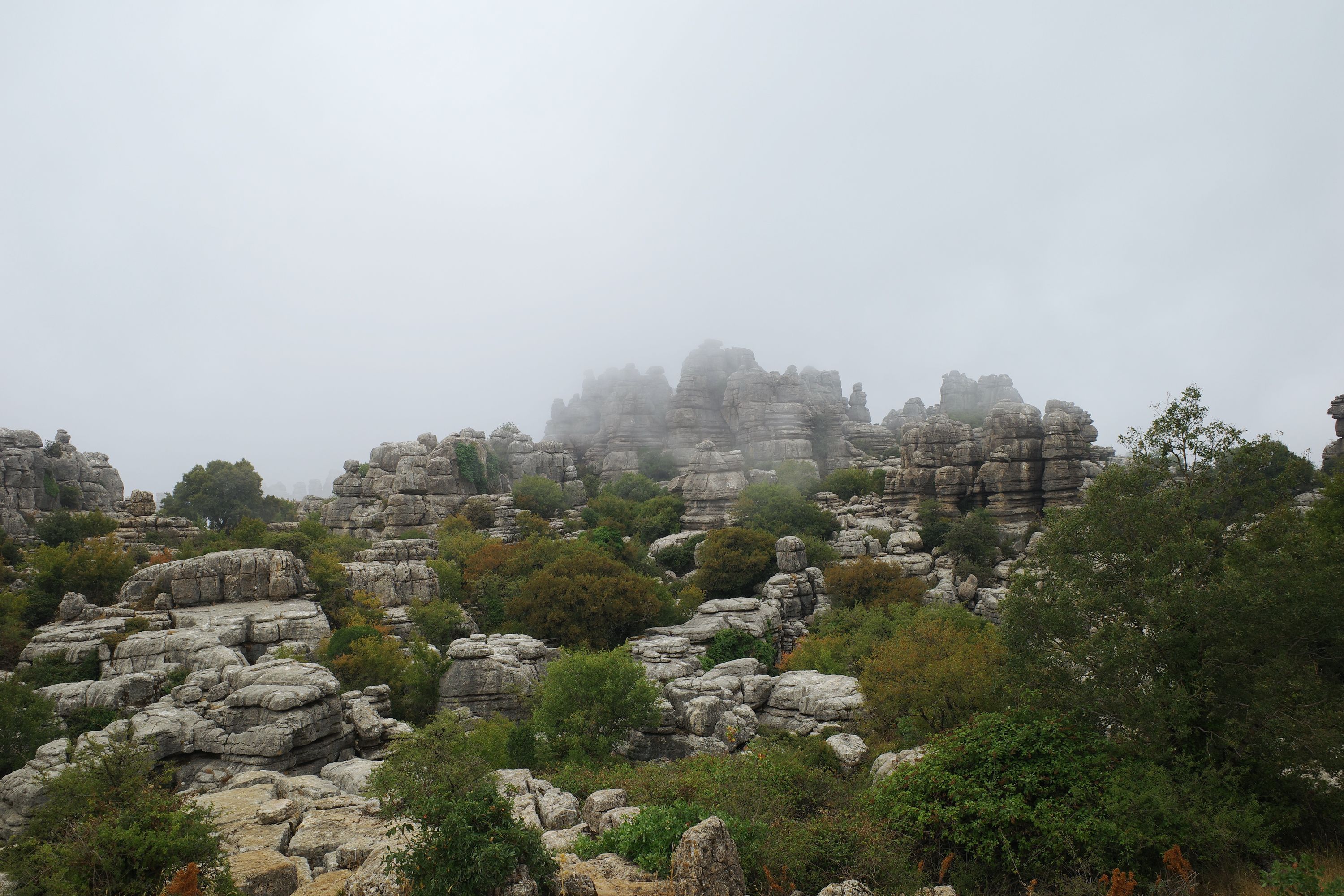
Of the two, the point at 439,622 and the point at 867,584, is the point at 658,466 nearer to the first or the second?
the point at 867,584

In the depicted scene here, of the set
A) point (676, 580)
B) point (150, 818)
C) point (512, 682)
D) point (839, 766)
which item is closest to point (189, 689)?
point (512, 682)

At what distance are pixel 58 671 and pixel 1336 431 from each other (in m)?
51.5

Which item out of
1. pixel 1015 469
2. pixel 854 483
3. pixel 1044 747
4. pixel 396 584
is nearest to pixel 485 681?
pixel 396 584

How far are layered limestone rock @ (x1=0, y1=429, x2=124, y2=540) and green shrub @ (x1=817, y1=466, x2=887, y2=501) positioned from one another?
47.8 m

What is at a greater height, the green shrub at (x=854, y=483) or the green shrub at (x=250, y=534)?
the green shrub at (x=854, y=483)

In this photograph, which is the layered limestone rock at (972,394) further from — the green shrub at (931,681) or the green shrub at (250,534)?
the green shrub at (250,534)

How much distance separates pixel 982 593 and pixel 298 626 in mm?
31301

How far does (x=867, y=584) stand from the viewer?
32.0 meters

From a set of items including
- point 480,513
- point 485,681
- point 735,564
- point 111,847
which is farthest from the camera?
point 480,513

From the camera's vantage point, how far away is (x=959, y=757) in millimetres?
10344

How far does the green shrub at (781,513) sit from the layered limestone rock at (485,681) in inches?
864

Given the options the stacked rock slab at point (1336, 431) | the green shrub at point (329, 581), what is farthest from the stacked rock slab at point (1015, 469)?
the green shrub at point (329, 581)

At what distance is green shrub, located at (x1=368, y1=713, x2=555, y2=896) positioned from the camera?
6426 mm

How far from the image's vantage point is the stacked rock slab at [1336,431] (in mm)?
30609
